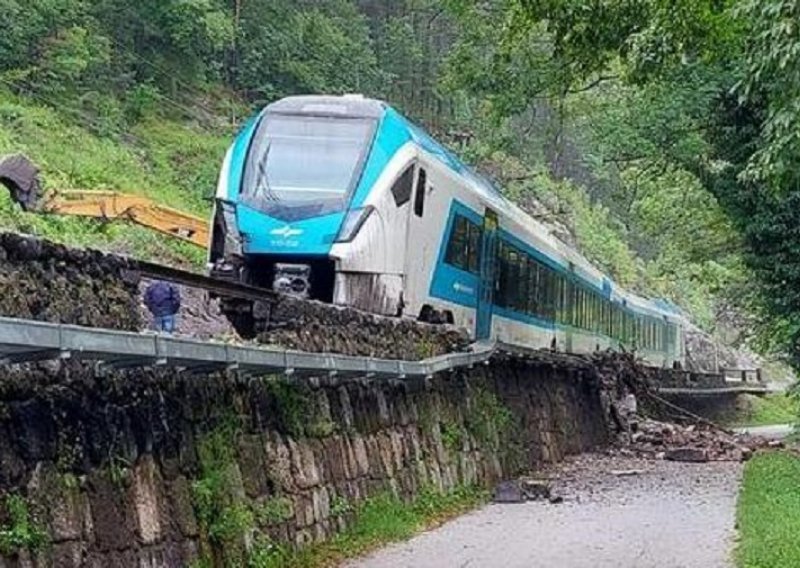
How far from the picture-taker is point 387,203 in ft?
45.2

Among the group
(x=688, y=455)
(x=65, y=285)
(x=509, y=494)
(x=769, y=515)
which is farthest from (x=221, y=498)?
(x=688, y=455)

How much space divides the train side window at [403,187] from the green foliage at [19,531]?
8.57 m

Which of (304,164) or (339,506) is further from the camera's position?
(304,164)

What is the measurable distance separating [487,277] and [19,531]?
12716 mm

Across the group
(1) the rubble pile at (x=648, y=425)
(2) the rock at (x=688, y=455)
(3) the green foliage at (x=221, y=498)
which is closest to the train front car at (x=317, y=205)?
(3) the green foliage at (x=221, y=498)

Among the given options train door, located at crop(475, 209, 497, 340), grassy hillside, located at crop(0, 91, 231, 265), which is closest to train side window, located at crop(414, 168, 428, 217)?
train door, located at crop(475, 209, 497, 340)

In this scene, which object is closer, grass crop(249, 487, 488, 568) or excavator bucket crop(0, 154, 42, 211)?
grass crop(249, 487, 488, 568)

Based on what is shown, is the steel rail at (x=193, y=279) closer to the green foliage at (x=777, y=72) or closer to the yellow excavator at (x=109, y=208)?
the green foliage at (x=777, y=72)

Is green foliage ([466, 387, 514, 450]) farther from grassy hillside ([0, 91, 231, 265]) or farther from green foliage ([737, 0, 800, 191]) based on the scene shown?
green foliage ([737, 0, 800, 191])

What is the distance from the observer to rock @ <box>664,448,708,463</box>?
70.4ft

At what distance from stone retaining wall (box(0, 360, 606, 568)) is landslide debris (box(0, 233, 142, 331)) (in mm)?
290

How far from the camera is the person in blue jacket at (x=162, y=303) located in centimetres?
1184

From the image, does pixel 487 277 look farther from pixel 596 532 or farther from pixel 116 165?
pixel 116 165

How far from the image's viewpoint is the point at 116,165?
1087 inches
